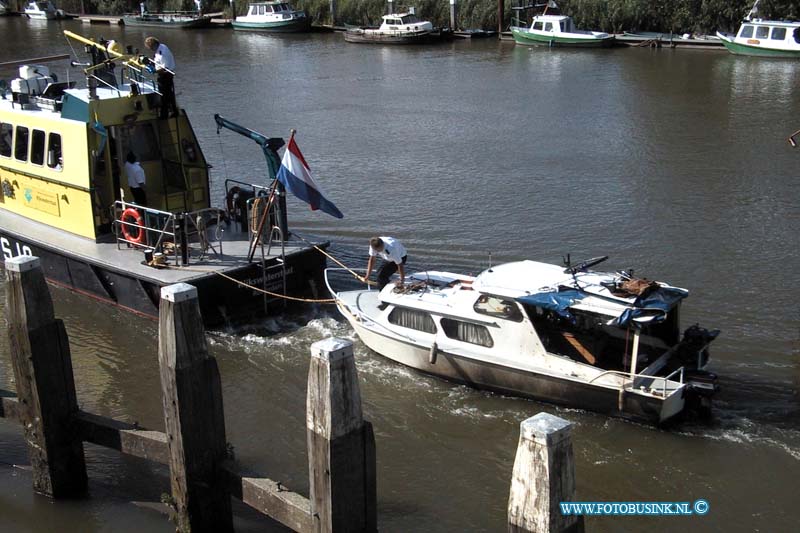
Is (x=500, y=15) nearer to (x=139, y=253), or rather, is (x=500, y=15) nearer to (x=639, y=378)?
(x=139, y=253)

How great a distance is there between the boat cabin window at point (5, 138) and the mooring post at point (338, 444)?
1278 cm

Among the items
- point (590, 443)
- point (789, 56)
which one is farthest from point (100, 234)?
point (789, 56)

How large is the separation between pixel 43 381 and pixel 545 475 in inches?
247

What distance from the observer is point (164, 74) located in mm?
17281

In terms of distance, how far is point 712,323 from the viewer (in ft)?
52.9

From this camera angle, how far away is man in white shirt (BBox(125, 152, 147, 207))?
16.9 m

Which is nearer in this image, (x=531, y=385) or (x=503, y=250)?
(x=531, y=385)

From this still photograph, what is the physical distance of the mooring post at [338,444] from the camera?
7734 mm

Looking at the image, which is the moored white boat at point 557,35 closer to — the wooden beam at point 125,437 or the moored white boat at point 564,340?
the moored white boat at point 564,340

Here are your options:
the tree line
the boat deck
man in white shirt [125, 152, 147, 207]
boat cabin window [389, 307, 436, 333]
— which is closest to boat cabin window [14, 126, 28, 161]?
the boat deck

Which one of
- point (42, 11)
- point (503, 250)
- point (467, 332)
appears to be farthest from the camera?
point (42, 11)

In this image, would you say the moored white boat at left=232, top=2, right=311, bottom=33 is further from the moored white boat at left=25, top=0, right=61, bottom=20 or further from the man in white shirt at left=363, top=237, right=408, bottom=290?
the man in white shirt at left=363, top=237, right=408, bottom=290

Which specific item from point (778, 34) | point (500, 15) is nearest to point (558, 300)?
point (778, 34)

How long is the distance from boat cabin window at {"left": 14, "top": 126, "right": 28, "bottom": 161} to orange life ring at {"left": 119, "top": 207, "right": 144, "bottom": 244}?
2.82 m
